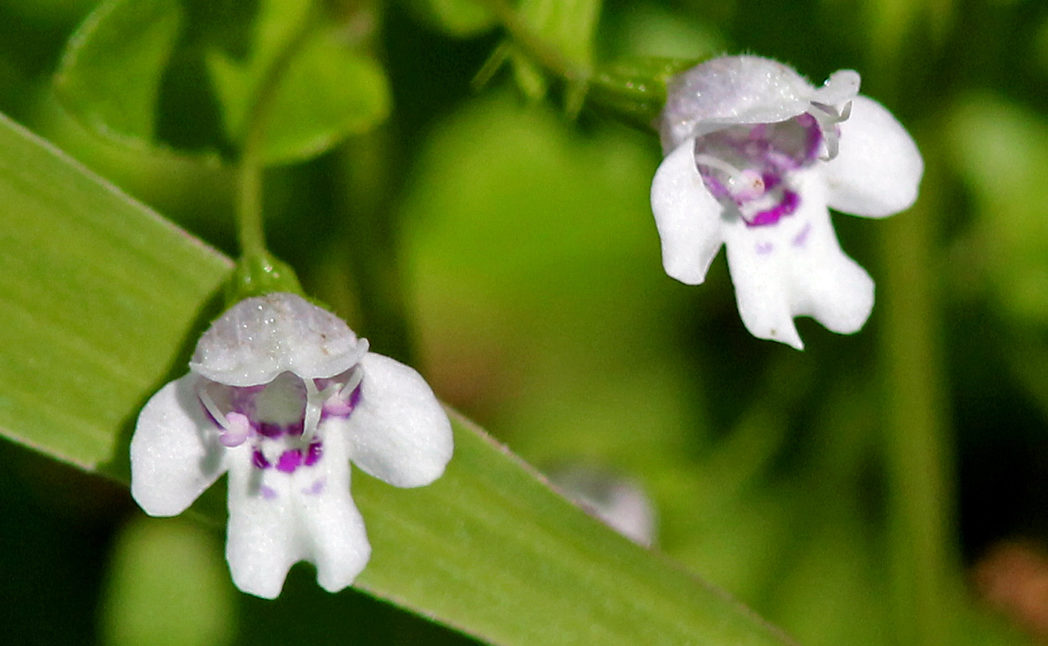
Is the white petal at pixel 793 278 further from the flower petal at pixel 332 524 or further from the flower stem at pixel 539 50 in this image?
the flower petal at pixel 332 524

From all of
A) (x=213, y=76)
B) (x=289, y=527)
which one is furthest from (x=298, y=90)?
(x=289, y=527)

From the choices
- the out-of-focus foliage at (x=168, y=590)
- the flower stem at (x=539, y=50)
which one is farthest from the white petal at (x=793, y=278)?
the out-of-focus foliage at (x=168, y=590)

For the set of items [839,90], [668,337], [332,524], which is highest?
[839,90]

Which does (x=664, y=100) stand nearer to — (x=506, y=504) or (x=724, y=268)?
(x=506, y=504)

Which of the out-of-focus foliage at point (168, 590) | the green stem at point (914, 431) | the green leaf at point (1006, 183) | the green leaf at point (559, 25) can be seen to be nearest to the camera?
the green leaf at point (559, 25)

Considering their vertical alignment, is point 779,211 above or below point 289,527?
above

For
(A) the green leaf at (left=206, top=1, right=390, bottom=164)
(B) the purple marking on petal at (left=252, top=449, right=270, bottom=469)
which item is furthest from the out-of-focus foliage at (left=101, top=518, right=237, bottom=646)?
(B) the purple marking on petal at (left=252, top=449, right=270, bottom=469)

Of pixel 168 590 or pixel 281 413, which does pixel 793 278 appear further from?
pixel 168 590
